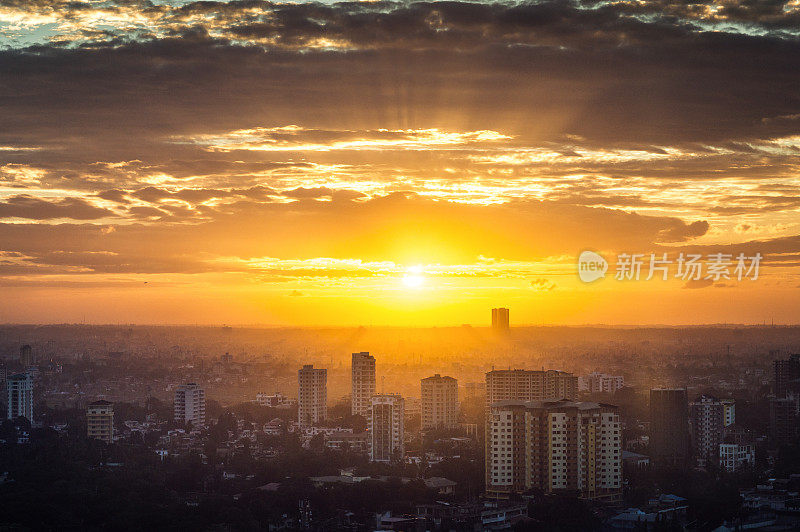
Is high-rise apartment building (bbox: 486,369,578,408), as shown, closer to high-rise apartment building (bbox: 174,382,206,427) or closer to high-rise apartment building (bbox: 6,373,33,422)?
high-rise apartment building (bbox: 174,382,206,427)

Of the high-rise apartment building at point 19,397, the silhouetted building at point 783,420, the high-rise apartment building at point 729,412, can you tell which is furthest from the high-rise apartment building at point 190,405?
the silhouetted building at point 783,420

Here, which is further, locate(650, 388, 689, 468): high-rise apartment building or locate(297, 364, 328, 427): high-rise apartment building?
locate(297, 364, 328, 427): high-rise apartment building

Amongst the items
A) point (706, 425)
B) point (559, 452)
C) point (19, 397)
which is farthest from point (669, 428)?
point (19, 397)

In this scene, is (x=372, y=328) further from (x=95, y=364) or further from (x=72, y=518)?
(x=72, y=518)

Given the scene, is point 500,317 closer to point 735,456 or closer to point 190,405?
point 190,405

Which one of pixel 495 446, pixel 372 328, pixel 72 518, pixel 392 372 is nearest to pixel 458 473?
pixel 495 446

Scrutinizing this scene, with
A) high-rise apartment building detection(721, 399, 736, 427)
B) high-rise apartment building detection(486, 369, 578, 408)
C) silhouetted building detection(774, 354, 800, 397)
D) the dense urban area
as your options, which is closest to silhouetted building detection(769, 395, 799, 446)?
the dense urban area

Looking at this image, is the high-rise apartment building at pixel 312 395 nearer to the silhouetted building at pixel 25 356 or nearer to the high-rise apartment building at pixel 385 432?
the high-rise apartment building at pixel 385 432
